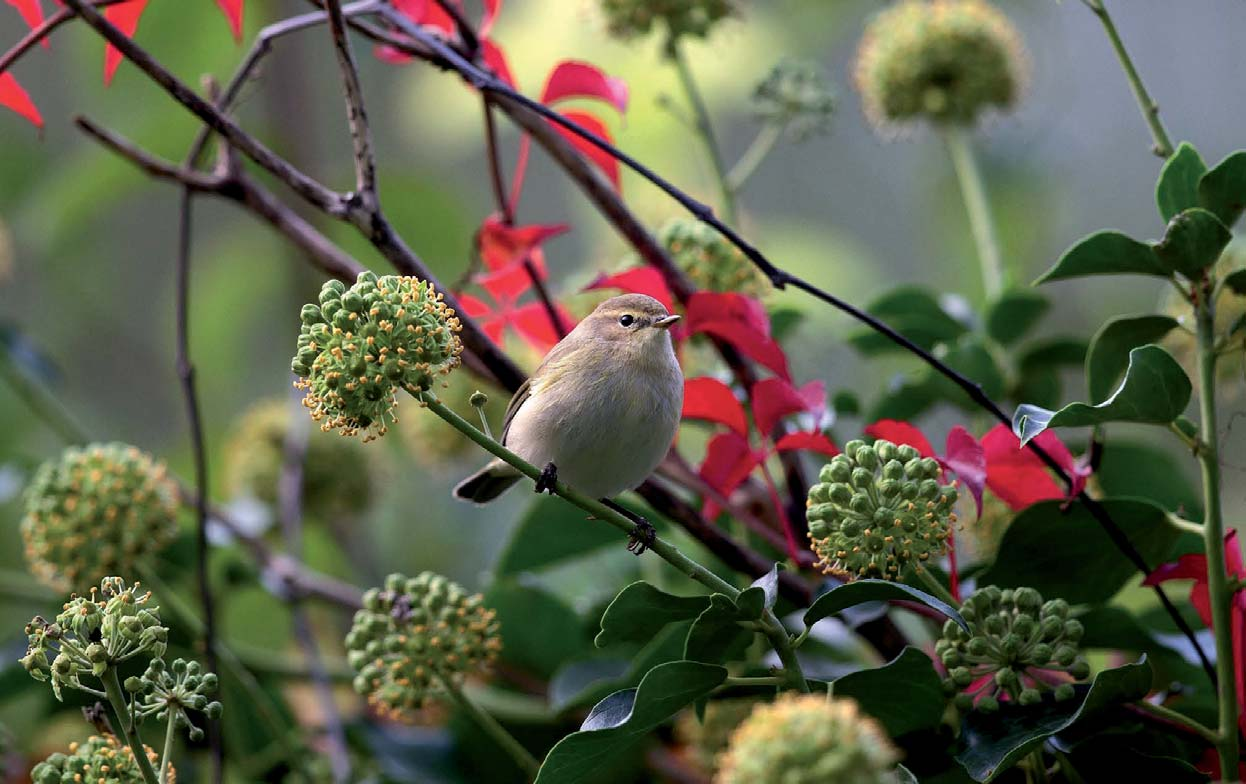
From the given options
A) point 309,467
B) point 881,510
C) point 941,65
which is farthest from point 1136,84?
point 309,467

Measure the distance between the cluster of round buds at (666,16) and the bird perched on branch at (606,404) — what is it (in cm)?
35

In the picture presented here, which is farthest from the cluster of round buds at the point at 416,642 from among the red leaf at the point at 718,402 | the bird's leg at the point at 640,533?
the red leaf at the point at 718,402

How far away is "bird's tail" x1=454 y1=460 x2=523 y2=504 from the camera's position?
1.33 m

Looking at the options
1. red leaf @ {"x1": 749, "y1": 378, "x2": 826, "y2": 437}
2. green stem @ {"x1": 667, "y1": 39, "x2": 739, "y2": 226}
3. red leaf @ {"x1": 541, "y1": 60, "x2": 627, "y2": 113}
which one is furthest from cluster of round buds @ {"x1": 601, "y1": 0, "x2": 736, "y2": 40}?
red leaf @ {"x1": 749, "y1": 378, "x2": 826, "y2": 437}

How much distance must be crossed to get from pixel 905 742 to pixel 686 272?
54 cm

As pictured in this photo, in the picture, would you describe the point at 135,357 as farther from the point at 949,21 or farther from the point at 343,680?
the point at 949,21

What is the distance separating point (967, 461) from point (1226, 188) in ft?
0.84

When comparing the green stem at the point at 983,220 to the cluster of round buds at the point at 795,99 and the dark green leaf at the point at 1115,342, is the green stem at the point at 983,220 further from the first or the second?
the dark green leaf at the point at 1115,342

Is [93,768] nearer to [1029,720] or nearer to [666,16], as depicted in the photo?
[1029,720]

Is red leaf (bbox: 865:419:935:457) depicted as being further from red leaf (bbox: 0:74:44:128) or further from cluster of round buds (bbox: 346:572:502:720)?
red leaf (bbox: 0:74:44:128)

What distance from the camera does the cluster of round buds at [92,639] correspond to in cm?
74

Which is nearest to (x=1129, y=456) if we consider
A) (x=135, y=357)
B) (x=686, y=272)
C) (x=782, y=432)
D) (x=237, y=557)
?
(x=782, y=432)

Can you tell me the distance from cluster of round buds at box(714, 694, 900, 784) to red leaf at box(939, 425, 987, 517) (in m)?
0.40

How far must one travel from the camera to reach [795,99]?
1.43 metres
